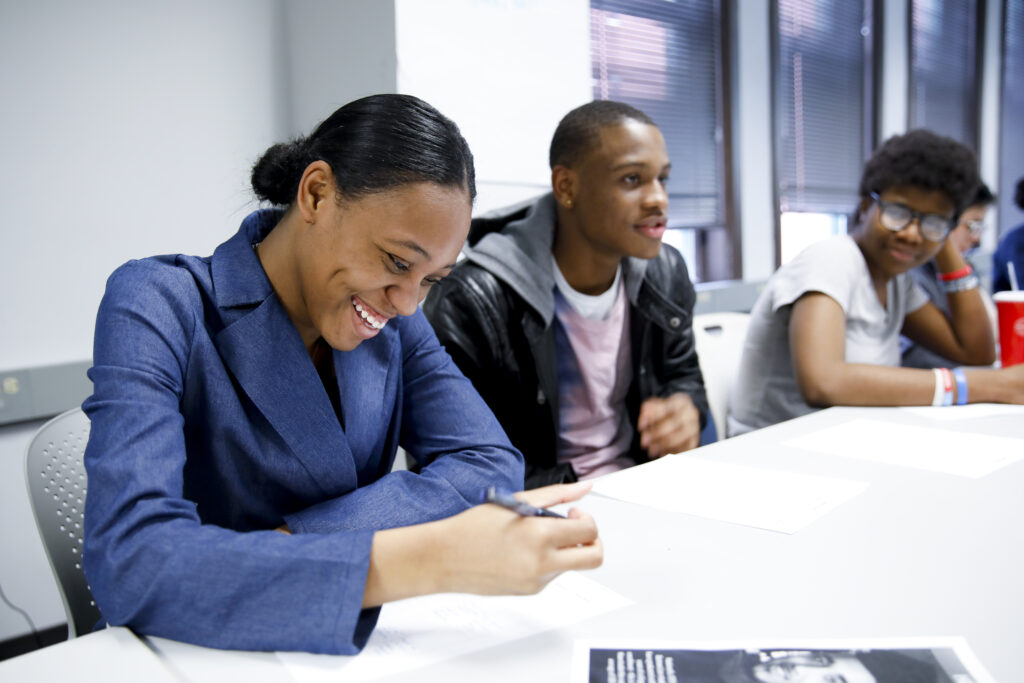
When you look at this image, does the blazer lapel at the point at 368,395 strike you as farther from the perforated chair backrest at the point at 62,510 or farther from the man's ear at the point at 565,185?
the man's ear at the point at 565,185

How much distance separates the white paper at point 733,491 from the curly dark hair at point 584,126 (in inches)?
34.5

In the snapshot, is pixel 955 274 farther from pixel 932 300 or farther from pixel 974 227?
pixel 974 227

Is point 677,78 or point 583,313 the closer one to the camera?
point 583,313

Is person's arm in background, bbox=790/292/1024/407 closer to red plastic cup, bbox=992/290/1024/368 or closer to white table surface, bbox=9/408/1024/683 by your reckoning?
red plastic cup, bbox=992/290/1024/368

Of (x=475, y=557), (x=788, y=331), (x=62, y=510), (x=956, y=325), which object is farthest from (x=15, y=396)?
(x=956, y=325)

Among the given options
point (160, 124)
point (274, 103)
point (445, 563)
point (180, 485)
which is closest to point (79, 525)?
point (180, 485)

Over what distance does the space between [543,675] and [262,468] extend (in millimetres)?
499

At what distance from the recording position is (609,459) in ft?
5.80

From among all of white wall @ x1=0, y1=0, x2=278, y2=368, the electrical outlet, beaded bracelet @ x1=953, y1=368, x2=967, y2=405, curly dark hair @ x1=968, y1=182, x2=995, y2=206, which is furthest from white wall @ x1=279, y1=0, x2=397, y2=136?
curly dark hair @ x1=968, y1=182, x2=995, y2=206

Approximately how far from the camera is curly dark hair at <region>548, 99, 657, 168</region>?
1805 millimetres

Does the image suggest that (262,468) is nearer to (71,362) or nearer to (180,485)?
(180,485)

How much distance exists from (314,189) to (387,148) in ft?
0.40

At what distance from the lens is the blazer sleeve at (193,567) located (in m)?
0.66

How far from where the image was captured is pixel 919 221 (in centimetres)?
192
